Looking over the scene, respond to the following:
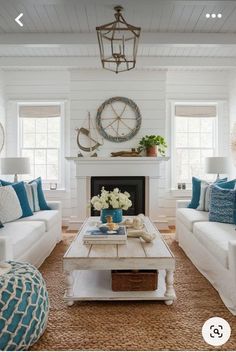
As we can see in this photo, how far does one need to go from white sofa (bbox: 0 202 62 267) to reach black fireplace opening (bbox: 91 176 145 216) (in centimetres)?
126

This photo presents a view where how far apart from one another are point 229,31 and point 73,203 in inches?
150

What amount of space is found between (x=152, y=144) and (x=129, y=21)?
2267 mm

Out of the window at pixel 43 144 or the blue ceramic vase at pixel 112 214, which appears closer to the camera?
the blue ceramic vase at pixel 112 214

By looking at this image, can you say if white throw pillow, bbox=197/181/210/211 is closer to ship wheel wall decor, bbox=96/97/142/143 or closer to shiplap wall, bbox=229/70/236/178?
shiplap wall, bbox=229/70/236/178

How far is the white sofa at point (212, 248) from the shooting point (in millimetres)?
2812

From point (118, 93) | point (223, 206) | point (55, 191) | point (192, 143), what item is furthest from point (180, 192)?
point (223, 206)

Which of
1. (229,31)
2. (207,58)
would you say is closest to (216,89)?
(207,58)

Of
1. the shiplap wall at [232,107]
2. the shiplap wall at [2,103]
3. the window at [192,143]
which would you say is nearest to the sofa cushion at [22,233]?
the shiplap wall at [2,103]

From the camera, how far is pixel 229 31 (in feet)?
16.0

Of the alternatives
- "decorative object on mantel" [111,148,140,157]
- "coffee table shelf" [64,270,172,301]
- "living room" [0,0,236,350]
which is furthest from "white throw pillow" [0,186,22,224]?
"decorative object on mantel" [111,148,140,157]

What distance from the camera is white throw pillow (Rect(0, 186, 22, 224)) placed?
13.4 feet

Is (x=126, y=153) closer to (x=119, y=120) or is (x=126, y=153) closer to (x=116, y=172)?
(x=116, y=172)

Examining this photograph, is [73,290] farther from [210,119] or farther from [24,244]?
[210,119]

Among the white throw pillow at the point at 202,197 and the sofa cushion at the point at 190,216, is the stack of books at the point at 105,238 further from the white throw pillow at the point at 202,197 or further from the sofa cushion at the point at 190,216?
the white throw pillow at the point at 202,197
